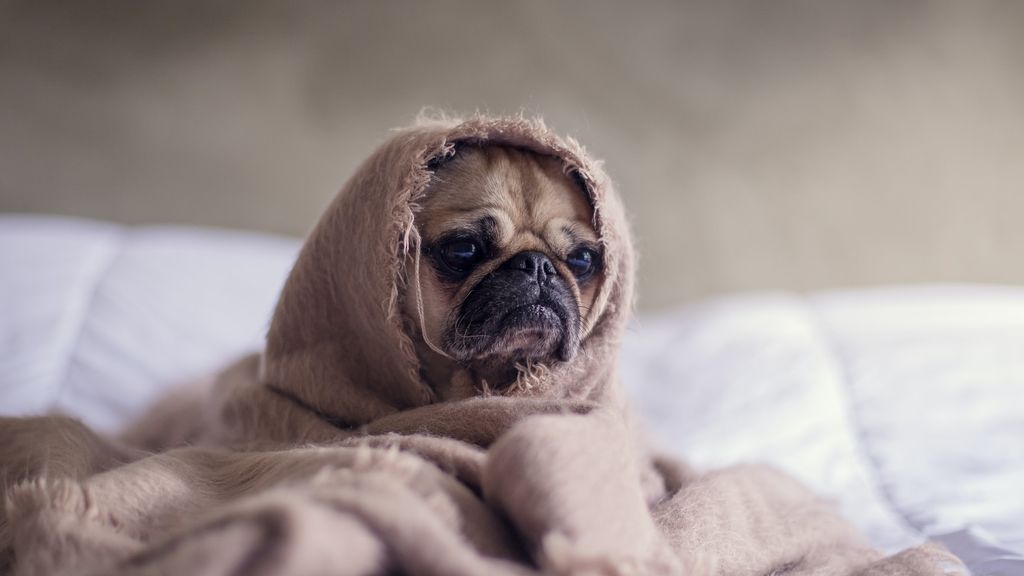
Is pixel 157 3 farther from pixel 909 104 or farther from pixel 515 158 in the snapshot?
pixel 909 104

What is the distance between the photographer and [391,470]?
0.84m

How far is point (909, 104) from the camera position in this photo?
116 inches

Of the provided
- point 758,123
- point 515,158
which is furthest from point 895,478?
point 758,123

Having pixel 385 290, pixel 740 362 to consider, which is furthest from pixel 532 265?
pixel 740 362

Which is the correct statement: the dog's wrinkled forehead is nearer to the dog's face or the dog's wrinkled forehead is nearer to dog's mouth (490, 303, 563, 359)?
the dog's face

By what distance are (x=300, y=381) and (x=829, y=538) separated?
2.62 ft

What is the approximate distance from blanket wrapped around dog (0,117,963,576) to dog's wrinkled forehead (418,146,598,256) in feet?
0.10

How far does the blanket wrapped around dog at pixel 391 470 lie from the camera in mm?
721

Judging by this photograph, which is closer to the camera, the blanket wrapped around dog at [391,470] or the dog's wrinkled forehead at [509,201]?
the blanket wrapped around dog at [391,470]

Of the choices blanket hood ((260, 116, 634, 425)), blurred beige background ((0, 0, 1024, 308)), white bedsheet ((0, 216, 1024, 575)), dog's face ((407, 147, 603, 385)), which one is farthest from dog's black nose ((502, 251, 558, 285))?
blurred beige background ((0, 0, 1024, 308))

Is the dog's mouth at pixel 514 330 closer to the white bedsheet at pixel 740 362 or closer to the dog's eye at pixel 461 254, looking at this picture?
the dog's eye at pixel 461 254

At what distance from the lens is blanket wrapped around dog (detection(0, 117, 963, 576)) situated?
721mm

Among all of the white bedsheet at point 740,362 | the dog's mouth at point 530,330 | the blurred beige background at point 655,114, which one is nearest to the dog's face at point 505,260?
the dog's mouth at point 530,330

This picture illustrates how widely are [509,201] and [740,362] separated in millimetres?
1115
